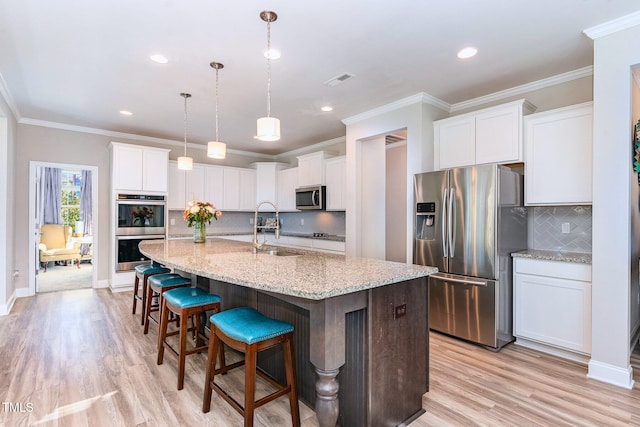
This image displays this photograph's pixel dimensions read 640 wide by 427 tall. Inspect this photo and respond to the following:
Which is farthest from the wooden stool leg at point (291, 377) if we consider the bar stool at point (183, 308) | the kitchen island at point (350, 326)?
the bar stool at point (183, 308)

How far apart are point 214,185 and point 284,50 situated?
3.99m

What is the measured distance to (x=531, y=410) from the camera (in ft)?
6.84

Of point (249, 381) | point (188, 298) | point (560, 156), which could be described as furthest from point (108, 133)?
point (560, 156)

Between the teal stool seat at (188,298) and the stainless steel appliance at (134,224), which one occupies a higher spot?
the stainless steel appliance at (134,224)

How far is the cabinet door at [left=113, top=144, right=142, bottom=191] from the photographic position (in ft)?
16.5

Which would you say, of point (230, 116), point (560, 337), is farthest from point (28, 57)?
point (560, 337)

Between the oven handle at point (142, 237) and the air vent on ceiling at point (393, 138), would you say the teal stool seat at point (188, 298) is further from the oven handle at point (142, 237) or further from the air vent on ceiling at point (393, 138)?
the air vent on ceiling at point (393, 138)

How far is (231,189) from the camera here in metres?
6.44

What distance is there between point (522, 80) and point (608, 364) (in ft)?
8.65

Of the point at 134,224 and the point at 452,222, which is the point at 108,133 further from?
the point at 452,222

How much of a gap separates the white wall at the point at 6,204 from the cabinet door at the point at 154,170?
1.55 meters

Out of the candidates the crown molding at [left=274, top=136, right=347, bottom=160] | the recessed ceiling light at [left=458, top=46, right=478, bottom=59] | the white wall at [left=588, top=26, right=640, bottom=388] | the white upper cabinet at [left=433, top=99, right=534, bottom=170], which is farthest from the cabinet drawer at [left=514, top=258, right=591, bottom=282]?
the crown molding at [left=274, top=136, right=347, bottom=160]

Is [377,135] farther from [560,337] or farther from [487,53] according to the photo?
[560,337]

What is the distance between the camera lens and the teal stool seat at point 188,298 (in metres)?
2.35
